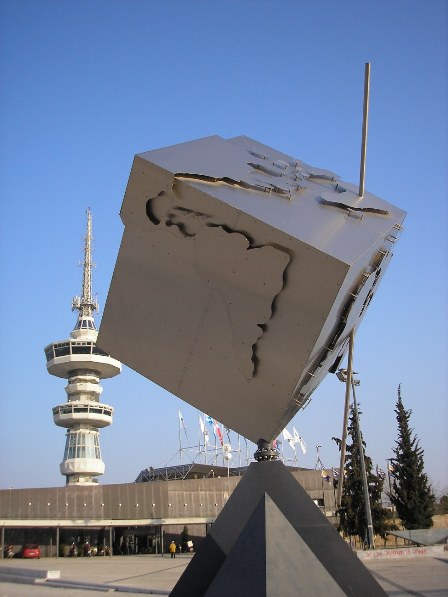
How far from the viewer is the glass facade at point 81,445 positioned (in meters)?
76.7

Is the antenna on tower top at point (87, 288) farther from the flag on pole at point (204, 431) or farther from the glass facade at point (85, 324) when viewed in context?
the flag on pole at point (204, 431)

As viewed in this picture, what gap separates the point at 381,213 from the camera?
24.4 ft

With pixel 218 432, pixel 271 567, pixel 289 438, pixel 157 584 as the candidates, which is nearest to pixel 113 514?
pixel 218 432

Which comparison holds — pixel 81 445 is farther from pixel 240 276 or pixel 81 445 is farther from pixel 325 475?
pixel 240 276

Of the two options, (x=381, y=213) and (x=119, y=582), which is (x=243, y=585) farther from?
(x=119, y=582)

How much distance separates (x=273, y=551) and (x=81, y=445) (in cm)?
7499

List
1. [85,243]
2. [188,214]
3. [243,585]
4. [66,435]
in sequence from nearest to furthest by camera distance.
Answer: [243,585]
[188,214]
[66,435]
[85,243]

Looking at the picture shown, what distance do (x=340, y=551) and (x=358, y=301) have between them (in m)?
2.73

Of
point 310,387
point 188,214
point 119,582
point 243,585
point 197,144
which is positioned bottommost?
point 119,582

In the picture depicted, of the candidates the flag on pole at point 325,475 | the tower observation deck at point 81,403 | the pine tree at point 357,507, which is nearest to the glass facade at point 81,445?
the tower observation deck at point 81,403

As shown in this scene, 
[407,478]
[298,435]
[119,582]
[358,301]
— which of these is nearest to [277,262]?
[358,301]

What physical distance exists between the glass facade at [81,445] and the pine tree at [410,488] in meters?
44.7

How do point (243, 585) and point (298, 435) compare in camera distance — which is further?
point (298, 435)

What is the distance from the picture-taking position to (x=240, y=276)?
650 centimetres
